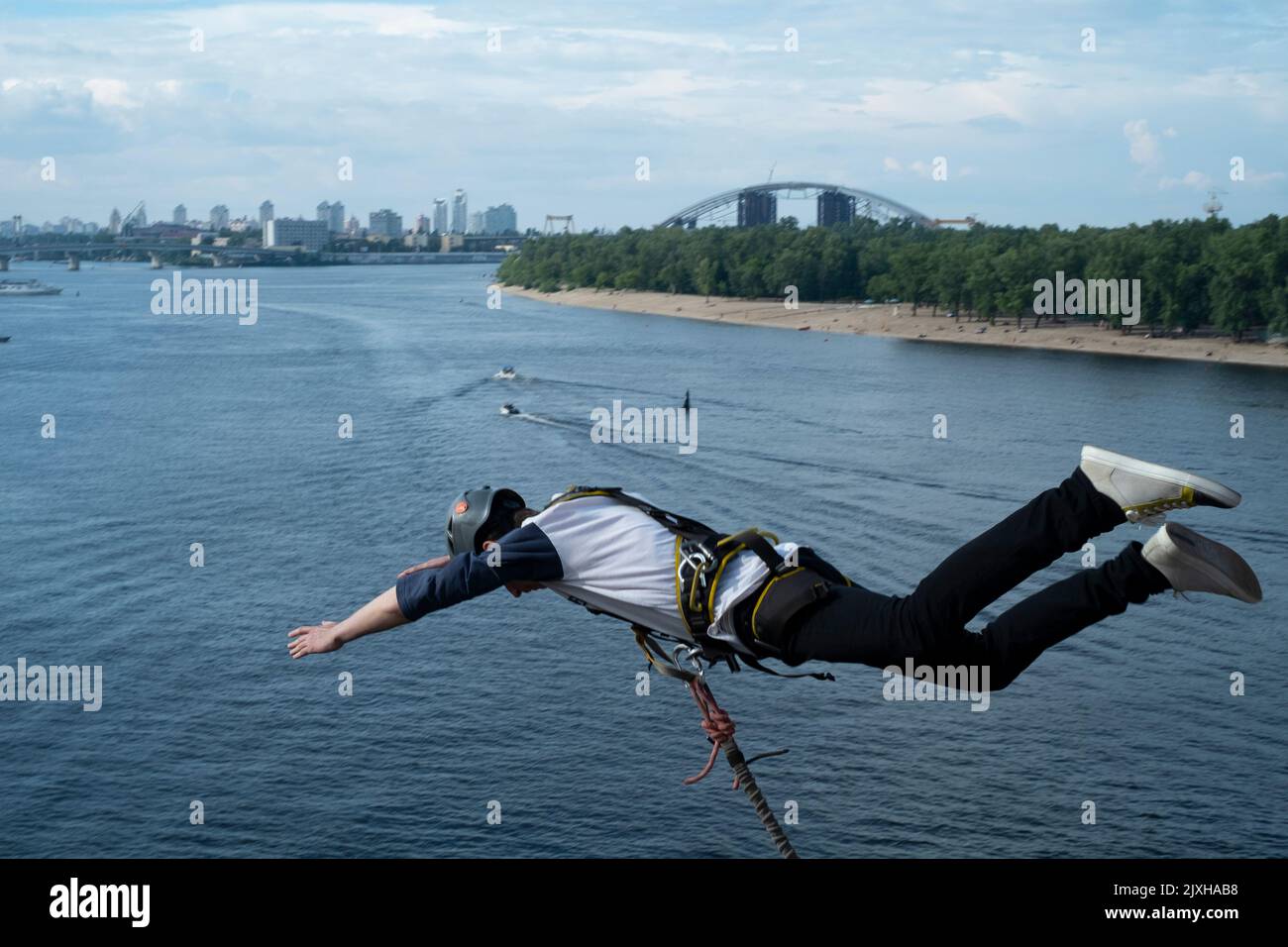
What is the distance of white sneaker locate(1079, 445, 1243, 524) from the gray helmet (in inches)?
45.8

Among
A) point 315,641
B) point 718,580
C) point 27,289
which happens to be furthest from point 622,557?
point 27,289

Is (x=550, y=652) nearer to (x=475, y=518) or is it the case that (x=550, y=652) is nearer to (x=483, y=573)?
(x=475, y=518)

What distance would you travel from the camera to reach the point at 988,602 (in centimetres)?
265

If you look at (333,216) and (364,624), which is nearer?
A: (364,624)

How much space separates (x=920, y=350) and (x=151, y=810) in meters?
43.1

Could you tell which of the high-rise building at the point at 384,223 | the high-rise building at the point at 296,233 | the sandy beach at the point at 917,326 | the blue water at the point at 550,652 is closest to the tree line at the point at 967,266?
the sandy beach at the point at 917,326

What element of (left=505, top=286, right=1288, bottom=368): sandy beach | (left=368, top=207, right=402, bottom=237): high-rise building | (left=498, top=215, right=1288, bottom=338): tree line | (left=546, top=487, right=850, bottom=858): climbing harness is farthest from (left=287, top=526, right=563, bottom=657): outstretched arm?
(left=368, top=207, right=402, bottom=237): high-rise building

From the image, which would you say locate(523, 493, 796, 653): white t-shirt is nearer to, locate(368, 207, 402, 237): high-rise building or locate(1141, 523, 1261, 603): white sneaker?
locate(1141, 523, 1261, 603): white sneaker

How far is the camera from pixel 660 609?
282cm

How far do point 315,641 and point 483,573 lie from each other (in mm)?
422

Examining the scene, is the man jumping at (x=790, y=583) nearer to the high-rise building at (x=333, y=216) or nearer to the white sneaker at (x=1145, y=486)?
the white sneaker at (x=1145, y=486)

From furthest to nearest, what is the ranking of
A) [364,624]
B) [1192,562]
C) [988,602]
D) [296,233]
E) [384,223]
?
[384,223]
[296,233]
[364,624]
[988,602]
[1192,562]
